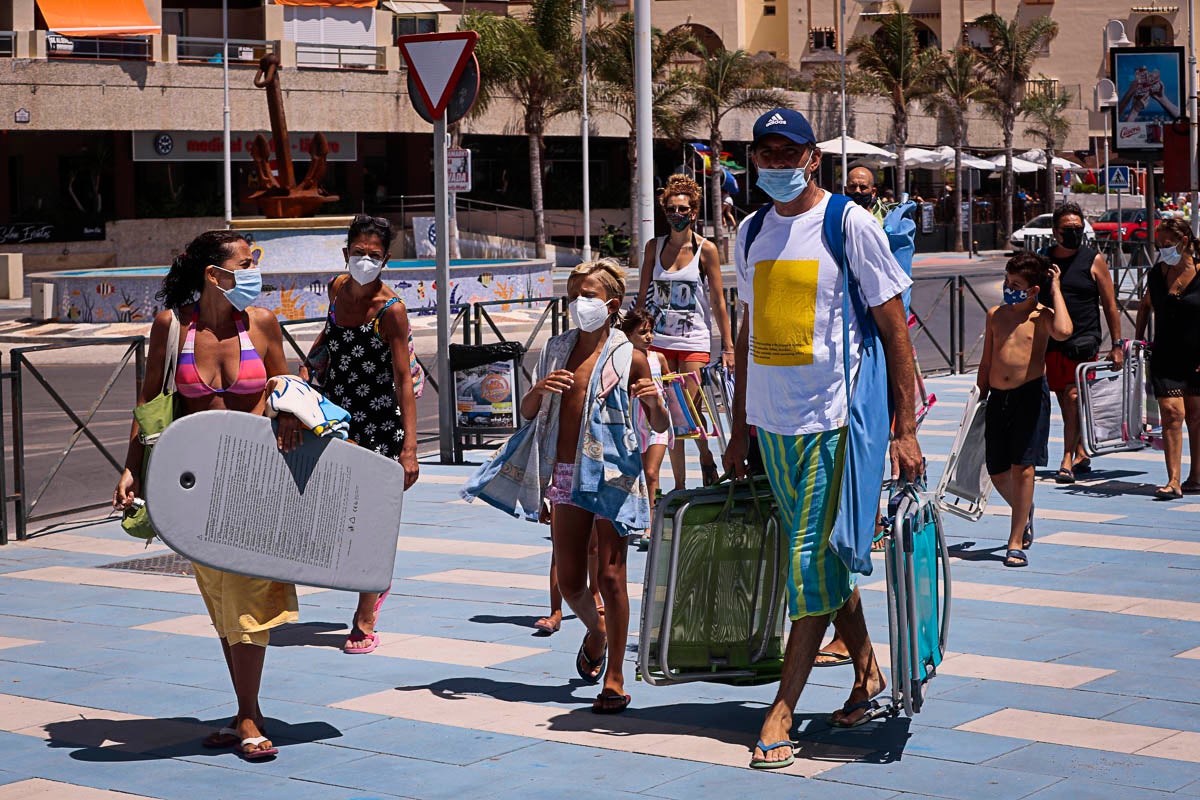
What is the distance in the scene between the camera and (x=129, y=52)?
1895 inches

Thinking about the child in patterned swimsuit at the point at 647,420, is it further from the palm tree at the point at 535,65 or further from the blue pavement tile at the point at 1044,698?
the palm tree at the point at 535,65

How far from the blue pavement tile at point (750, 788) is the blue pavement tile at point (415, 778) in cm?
48

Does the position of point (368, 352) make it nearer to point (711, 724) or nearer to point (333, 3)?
point (711, 724)

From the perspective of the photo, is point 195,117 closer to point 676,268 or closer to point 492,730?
point 676,268

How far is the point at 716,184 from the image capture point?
53.9 meters

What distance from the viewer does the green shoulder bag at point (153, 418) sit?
587 centimetres

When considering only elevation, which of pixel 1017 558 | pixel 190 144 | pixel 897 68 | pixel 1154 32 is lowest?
pixel 1017 558

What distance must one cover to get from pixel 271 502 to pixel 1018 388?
5088 millimetres

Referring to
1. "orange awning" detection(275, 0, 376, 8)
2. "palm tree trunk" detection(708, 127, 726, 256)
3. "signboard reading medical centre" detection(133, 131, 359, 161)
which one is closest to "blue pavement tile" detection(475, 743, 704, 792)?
"signboard reading medical centre" detection(133, 131, 359, 161)

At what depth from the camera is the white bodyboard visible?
5570 millimetres

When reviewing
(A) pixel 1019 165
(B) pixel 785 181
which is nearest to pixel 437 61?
(B) pixel 785 181

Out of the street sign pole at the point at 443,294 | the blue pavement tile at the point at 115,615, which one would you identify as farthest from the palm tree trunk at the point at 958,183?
the blue pavement tile at the point at 115,615

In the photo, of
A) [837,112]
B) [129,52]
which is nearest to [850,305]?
[129,52]

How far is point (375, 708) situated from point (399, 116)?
48.1 meters
